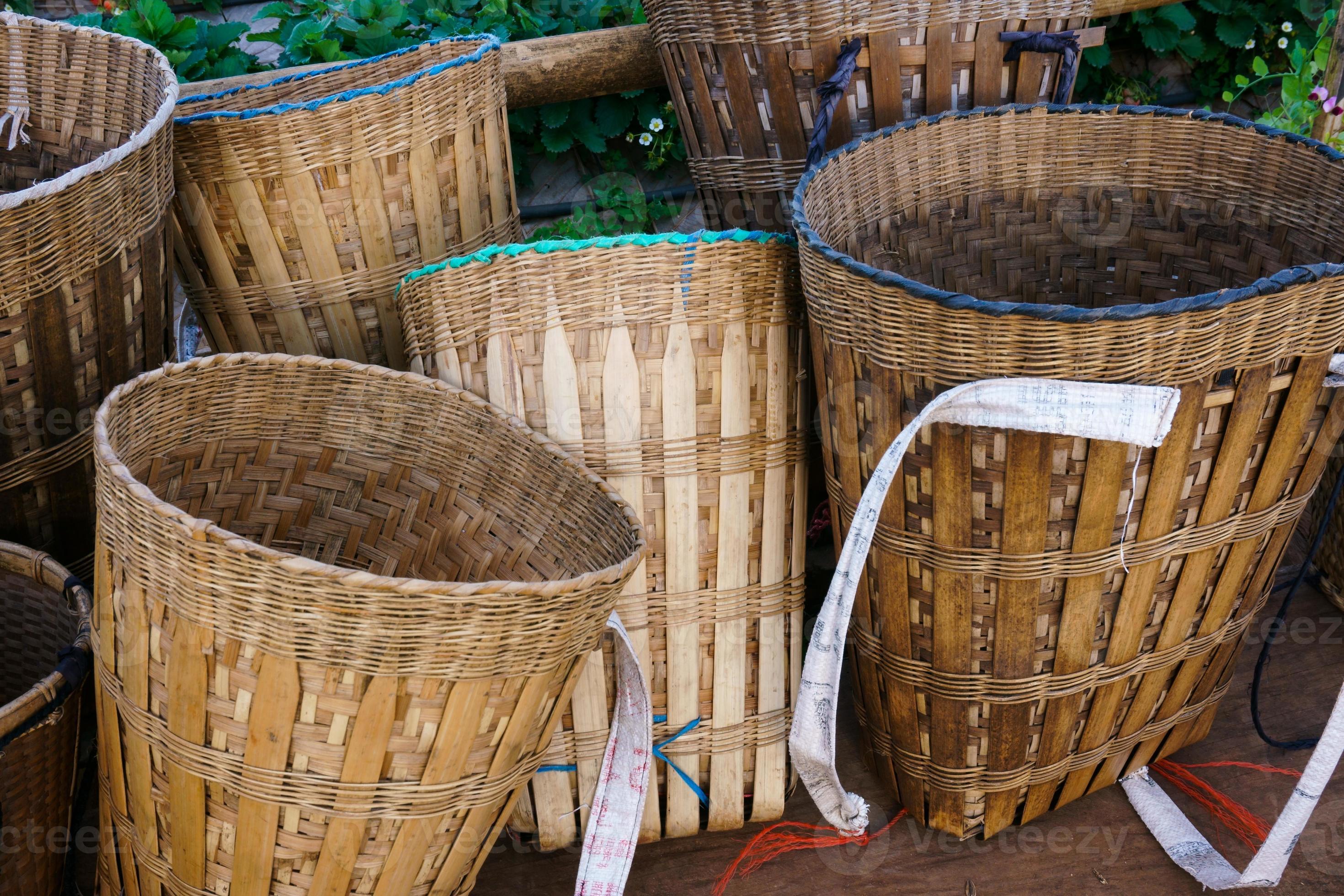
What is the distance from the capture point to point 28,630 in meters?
1.41

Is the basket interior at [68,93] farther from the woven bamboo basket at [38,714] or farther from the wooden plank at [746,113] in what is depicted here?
the wooden plank at [746,113]

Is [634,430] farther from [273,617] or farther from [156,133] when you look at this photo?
[156,133]

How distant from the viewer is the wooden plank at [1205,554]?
1.16 meters

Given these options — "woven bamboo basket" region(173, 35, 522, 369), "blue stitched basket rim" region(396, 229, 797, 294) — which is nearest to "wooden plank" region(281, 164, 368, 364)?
"woven bamboo basket" region(173, 35, 522, 369)

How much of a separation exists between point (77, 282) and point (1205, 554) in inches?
51.3

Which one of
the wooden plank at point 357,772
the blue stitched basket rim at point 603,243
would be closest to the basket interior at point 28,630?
the wooden plank at point 357,772

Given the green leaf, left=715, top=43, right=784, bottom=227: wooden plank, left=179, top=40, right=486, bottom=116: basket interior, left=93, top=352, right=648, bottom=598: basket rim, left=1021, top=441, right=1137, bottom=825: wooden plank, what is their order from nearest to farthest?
left=93, top=352, right=648, bottom=598: basket rim < left=1021, top=441, right=1137, bottom=825: wooden plank < left=715, top=43, right=784, bottom=227: wooden plank < left=179, top=40, right=486, bottom=116: basket interior < the green leaf

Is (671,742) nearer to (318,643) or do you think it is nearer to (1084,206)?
(318,643)

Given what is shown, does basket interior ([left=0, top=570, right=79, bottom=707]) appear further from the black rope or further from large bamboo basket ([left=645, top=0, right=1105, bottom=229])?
the black rope

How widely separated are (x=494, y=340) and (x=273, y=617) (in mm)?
462

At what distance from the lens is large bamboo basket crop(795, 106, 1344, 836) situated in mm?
1116

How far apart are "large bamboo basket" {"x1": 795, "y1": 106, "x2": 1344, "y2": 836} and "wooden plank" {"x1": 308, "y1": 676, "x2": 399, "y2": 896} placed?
58 cm

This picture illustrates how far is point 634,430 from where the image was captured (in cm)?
131

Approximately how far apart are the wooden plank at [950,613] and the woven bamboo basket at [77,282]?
936 millimetres
